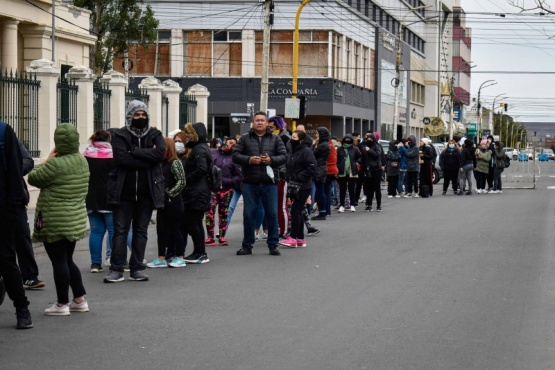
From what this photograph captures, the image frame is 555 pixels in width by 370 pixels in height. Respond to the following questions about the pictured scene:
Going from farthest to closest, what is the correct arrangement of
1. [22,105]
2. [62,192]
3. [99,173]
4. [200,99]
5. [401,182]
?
[200,99] < [401,182] < [22,105] < [99,173] < [62,192]

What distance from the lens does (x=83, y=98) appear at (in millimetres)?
23969

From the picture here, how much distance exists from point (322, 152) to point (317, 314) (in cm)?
1049

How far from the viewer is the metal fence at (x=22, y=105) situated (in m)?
20.8

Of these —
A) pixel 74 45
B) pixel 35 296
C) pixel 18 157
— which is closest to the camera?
pixel 18 157

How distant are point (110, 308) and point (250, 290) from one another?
68.2 inches

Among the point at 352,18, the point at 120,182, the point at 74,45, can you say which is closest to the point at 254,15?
the point at 352,18

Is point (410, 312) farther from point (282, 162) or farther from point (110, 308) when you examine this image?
point (282, 162)

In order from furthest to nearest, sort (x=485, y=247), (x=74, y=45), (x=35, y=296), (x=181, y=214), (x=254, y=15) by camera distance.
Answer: (x=254, y=15), (x=74, y=45), (x=485, y=247), (x=181, y=214), (x=35, y=296)

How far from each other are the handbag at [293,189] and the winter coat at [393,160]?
14.4 metres

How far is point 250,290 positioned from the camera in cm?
1107

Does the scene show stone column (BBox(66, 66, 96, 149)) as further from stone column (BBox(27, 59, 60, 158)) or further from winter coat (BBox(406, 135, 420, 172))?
winter coat (BBox(406, 135, 420, 172))

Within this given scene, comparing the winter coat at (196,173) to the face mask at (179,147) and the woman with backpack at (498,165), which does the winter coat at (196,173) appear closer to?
the face mask at (179,147)

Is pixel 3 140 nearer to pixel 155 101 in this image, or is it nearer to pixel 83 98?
pixel 83 98

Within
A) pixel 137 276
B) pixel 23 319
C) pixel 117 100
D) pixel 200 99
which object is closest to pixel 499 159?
pixel 200 99
